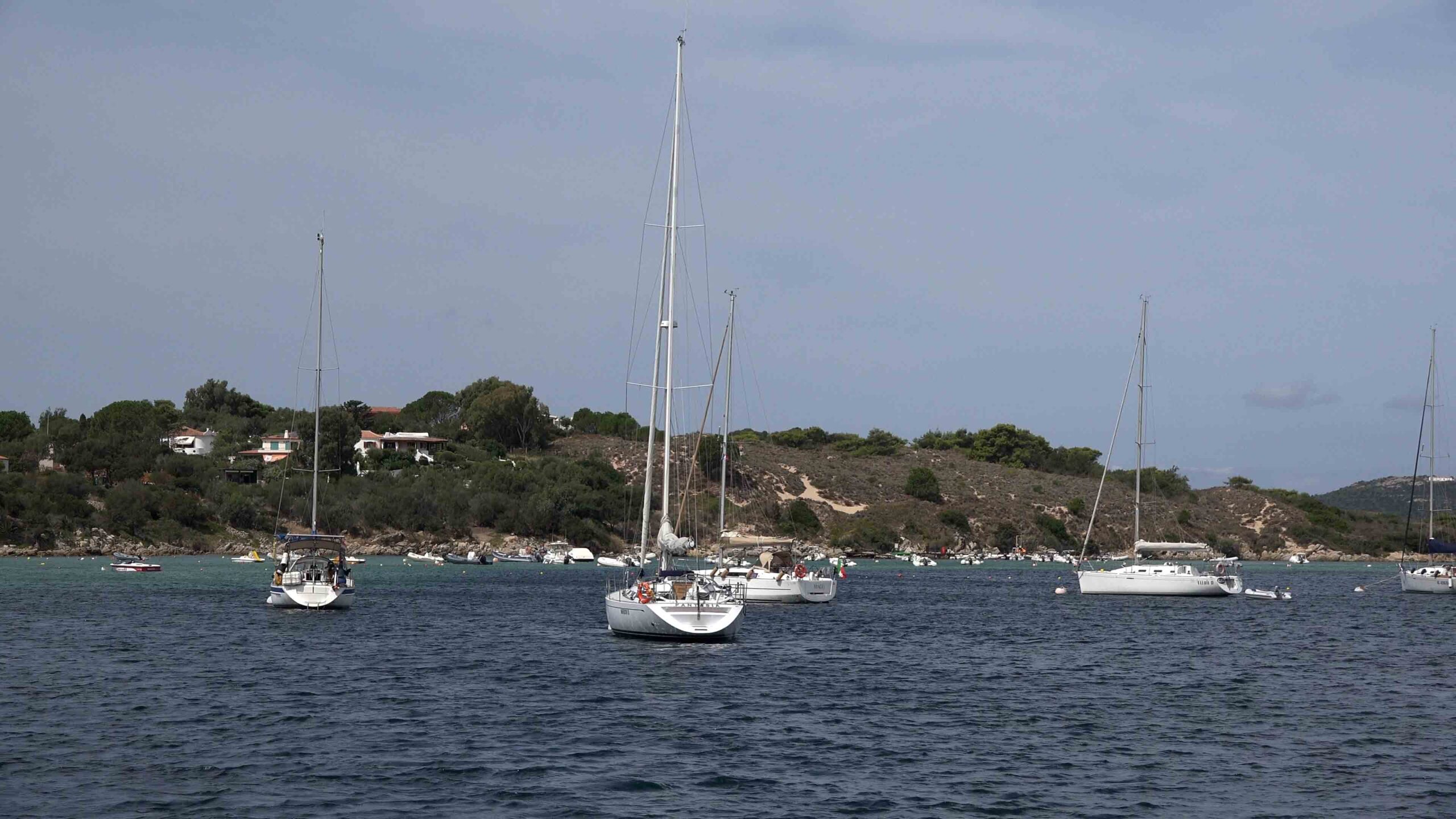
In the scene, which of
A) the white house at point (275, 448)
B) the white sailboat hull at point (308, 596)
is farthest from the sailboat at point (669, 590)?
the white house at point (275, 448)

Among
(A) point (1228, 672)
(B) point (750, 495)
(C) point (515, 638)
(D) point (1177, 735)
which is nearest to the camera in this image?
(D) point (1177, 735)

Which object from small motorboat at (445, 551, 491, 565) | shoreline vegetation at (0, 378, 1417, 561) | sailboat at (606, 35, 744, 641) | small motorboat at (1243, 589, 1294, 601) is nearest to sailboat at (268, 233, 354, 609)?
sailboat at (606, 35, 744, 641)

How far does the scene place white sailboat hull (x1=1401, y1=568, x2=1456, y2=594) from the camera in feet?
292

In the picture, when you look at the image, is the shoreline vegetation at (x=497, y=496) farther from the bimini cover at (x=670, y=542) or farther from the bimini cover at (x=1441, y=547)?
the bimini cover at (x=670, y=542)

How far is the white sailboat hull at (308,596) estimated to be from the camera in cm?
6050

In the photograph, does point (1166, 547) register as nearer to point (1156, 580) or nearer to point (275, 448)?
point (1156, 580)

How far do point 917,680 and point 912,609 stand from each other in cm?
3068

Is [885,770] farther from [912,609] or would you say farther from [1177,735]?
[912,609]

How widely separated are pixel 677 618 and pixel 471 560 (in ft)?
295

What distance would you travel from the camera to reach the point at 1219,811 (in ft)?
76.4

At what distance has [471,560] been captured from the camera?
13138 cm

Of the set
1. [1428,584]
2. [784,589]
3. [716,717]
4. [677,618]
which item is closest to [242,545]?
[784,589]

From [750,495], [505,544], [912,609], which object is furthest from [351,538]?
[912,609]

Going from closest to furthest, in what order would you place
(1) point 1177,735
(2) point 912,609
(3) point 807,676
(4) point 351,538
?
(1) point 1177,735, (3) point 807,676, (2) point 912,609, (4) point 351,538
